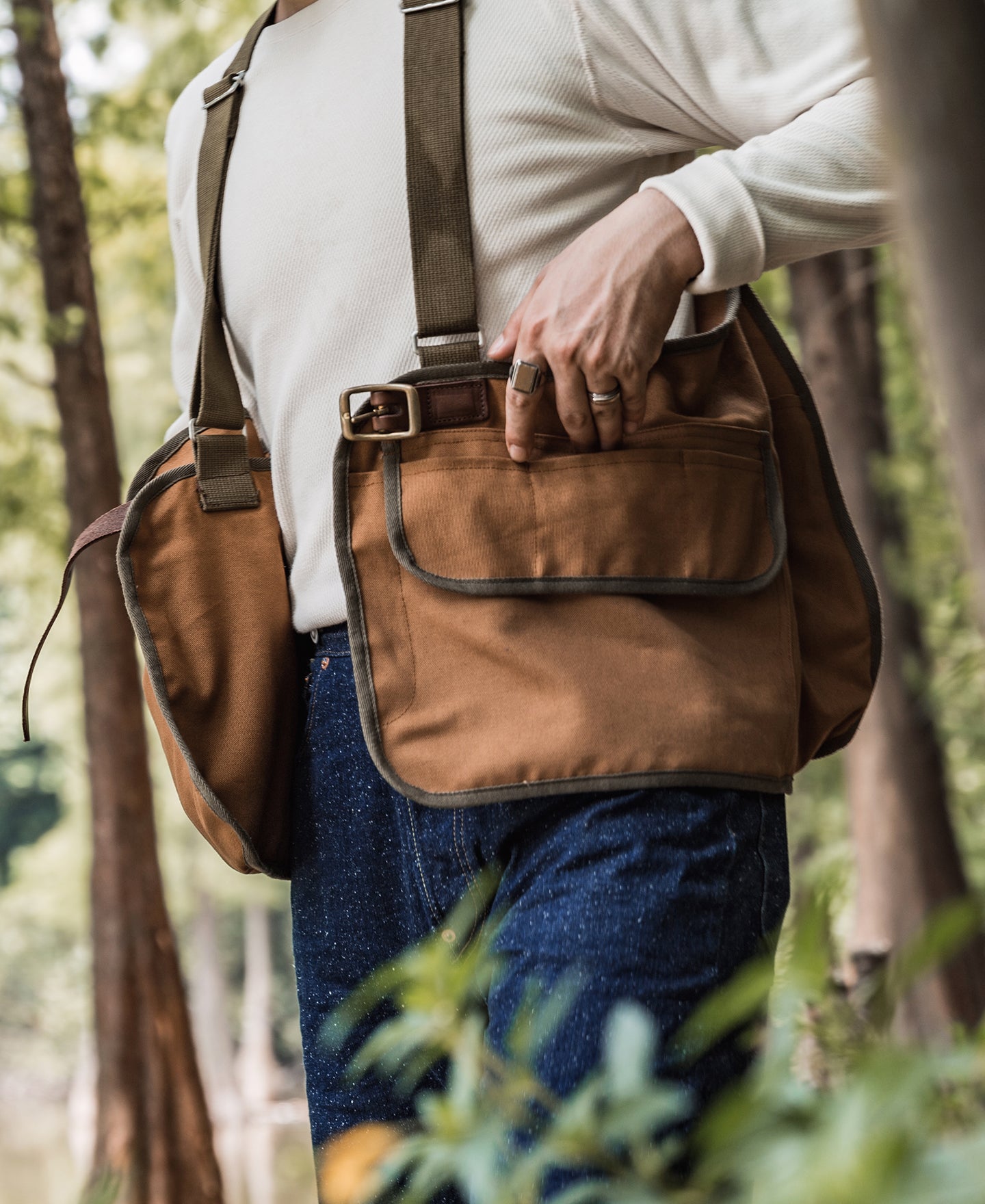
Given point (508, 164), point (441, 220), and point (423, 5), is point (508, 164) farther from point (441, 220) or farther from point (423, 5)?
point (423, 5)

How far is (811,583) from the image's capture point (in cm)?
133

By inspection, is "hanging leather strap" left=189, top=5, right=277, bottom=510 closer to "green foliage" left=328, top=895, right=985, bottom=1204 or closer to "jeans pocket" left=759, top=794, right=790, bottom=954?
"jeans pocket" left=759, top=794, right=790, bottom=954

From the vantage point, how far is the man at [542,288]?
110 centimetres

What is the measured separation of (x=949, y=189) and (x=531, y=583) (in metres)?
0.77

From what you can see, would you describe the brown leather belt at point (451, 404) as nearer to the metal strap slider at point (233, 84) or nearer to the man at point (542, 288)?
the man at point (542, 288)

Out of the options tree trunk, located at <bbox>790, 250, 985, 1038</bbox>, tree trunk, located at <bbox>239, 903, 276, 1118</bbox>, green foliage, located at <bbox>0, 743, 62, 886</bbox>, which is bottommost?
tree trunk, located at <bbox>239, 903, 276, 1118</bbox>

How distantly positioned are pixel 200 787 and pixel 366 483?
35cm

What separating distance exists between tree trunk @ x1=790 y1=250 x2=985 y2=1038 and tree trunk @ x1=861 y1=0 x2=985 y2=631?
20.5 ft

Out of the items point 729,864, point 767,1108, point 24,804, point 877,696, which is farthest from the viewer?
point 24,804

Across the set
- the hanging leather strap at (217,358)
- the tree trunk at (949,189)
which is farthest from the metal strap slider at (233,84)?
the tree trunk at (949,189)

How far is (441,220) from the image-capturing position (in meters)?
1.26

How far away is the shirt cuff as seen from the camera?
114cm

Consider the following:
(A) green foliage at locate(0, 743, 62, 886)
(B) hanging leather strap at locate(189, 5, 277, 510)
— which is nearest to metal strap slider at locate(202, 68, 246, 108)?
(B) hanging leather strap at locate(189, 5, 277, 510)

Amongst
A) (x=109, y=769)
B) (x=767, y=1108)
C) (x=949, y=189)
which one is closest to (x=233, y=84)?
(x=949, y=189)
